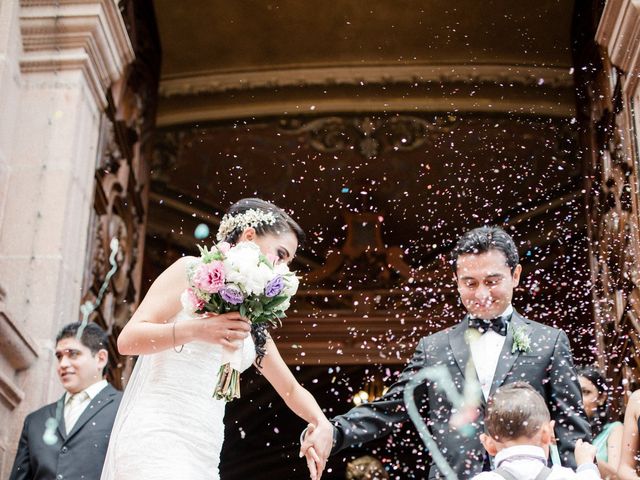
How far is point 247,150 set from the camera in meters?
11.7

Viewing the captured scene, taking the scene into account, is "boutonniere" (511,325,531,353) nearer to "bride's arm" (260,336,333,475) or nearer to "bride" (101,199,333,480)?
"bride's arm" (260,336,333,475)

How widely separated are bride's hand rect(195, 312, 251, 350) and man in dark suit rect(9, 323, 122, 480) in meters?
1.59

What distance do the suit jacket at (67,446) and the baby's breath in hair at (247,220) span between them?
142cm

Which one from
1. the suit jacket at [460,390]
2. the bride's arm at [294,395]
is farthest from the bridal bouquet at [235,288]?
the suit jacket at [460,390]

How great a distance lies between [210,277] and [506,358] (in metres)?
1.31

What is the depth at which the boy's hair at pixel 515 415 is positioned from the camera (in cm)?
355

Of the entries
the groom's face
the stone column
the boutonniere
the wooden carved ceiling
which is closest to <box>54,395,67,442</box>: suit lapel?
the stone column

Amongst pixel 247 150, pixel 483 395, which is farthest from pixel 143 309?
pixel 247 150

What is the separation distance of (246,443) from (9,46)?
9.99 metres

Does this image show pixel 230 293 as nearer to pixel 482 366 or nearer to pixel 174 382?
pixel 174 382

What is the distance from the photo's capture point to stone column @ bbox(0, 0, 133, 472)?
5.96m

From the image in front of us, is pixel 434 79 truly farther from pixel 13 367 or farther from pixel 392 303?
pixel 13 367

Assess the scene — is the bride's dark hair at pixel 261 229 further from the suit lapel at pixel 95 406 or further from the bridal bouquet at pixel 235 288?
the suit lapel at pixel 95 406

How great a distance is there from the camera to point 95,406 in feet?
16.9
